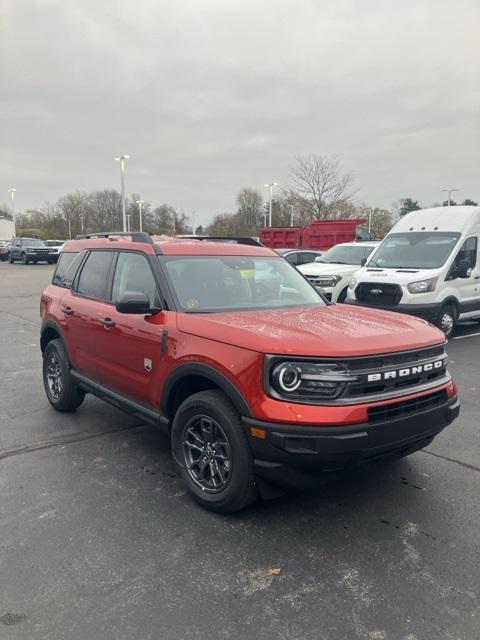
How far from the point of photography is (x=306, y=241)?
21.6 m

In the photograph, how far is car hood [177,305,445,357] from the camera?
303cm

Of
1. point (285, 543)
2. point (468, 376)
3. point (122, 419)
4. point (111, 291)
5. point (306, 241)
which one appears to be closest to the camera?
point (285, 543)

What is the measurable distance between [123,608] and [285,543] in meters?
1.01

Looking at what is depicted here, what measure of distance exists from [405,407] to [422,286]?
6.61m

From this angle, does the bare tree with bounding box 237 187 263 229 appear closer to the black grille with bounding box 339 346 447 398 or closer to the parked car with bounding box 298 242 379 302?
the parked car with bounding box 298 242 379 302

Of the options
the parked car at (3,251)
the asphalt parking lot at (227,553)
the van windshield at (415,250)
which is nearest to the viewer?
the asphalt parking lot at (227,553)

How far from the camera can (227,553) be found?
9.78ft

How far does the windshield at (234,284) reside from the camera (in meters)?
4.01

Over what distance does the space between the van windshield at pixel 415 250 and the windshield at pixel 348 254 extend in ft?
7.23

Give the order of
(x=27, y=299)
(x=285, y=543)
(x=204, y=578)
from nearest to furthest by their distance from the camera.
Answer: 1. (x=204, y=578)
2. (x=285, y=543)
3. (x=27, y=299)

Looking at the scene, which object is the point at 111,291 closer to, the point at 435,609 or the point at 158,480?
the point at 158,480

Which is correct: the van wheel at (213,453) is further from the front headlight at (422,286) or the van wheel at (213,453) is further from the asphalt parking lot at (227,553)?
the front headlight at (422,286)

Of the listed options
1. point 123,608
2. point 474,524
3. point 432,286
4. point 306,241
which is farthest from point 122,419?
point 306,241

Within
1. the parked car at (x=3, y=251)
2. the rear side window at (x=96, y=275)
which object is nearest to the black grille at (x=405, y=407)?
the rear side window at (x=96, y=275)
